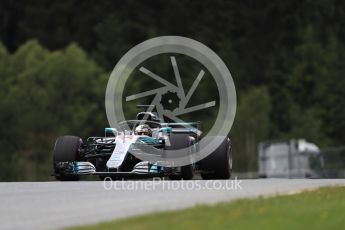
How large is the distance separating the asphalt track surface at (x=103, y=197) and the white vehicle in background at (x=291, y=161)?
30849 mm

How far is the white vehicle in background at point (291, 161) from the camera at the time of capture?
49156 millimetres

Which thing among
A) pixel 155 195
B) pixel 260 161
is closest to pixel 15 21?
pixel 260 161

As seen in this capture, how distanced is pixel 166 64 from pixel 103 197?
6972 centimetres

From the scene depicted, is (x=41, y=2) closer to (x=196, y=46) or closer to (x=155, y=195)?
(x=196, y=46)

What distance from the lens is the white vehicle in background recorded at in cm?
4916

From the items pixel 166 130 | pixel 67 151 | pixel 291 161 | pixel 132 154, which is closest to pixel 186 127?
pixel 166 130

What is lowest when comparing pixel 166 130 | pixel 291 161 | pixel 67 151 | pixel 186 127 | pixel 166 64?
pixel 67 151

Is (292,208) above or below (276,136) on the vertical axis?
below

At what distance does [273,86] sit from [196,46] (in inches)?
297

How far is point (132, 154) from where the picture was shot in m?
20.8

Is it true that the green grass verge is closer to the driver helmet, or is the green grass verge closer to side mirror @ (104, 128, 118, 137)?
the driver helmet

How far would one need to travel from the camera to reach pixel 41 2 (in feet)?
323

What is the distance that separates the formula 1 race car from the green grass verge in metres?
6.16

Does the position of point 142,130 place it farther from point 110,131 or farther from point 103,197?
point 103,197
